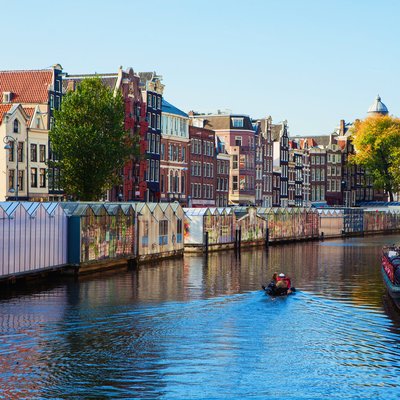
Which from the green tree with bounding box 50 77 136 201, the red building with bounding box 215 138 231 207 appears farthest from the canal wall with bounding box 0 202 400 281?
the red building with bounding box 215 138 231 207

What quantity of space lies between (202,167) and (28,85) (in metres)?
37.8

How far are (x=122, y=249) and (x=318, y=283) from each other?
48.3 ft

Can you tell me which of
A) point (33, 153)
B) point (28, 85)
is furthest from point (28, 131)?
point (28, 85)

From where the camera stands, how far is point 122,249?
60.5 metres

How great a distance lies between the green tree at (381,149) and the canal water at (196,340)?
4132 inches

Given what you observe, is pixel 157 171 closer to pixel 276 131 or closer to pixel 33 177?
pixel 33 177

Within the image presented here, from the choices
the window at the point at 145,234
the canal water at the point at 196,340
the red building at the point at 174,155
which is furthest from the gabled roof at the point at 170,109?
the canal water at the point at 196,340

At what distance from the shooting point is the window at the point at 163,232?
6781 centimetres

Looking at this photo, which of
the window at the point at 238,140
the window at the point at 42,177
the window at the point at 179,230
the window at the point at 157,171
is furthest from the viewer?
the window at the point at 238,140

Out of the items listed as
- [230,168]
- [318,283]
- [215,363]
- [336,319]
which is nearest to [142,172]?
[230,168]

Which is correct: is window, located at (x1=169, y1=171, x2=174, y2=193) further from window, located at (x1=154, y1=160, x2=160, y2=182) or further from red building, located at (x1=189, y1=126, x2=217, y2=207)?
red building, located at (x1=189, y1=126, x2=217, y2=207)

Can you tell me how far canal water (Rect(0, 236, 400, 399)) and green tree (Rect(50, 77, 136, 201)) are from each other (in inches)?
1163

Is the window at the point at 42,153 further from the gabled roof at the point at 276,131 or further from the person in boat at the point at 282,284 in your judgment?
the gabled roof at the point at 276,131

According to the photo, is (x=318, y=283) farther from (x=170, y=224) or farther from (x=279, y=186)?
(x=279, y=186)
